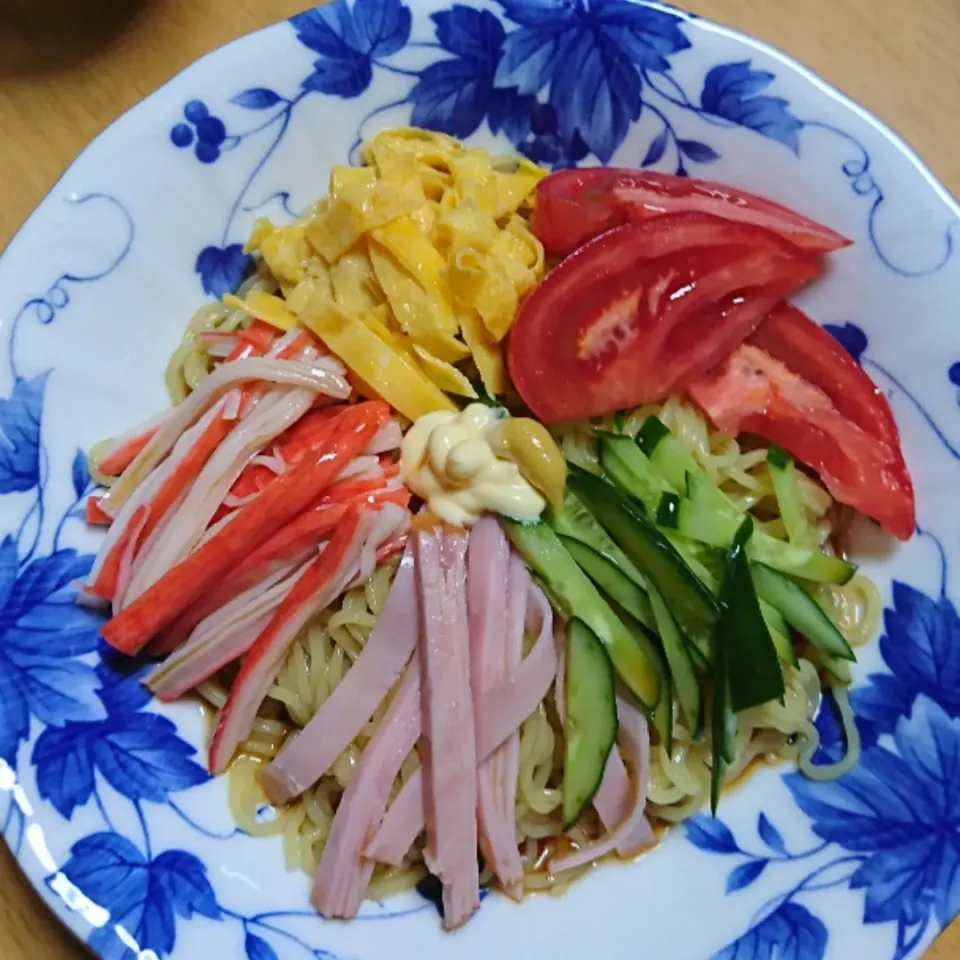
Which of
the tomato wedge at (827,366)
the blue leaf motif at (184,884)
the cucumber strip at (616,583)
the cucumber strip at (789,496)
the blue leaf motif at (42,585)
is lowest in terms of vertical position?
the blue leaf motif at (184,884)

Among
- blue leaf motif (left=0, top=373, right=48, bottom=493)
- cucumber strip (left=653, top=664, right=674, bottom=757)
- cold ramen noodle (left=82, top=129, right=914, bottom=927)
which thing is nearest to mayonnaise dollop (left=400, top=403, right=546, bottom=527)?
cold ramen noodle (left=82, top=129, right=914, bottom=927)

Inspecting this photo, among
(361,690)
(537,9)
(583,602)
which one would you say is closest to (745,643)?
(583,602)

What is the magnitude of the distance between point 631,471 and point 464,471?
388 millimetres

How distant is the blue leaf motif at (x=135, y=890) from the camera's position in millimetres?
1757

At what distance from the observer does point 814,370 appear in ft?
7.34

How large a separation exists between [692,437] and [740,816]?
2.92 feet

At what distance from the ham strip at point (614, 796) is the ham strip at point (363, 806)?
1.05 ft

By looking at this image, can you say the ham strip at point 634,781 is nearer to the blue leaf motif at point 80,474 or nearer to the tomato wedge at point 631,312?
the tomato wedge at point 631,312

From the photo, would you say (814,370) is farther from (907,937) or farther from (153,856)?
(153,856)

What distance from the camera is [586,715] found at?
6.50ft

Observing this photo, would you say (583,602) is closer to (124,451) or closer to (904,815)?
(904,815)

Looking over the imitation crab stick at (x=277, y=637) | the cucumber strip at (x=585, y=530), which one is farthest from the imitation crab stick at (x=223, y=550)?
the cucumber strip at (x=585, y=530)

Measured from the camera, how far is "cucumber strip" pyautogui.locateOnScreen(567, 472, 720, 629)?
1.95 metres

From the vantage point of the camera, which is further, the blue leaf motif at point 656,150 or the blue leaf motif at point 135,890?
the blue leaf motif at point 656,150
